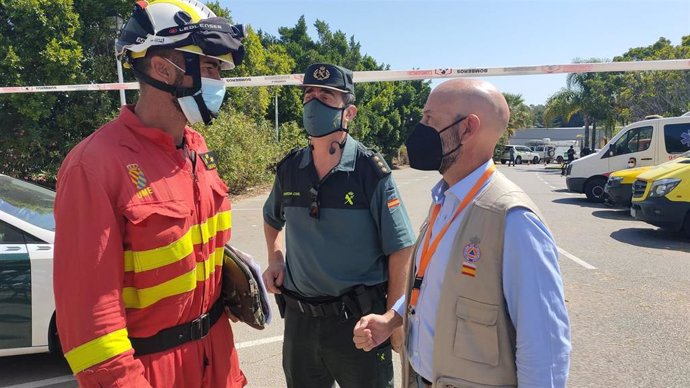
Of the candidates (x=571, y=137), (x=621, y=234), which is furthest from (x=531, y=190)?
(x=571, y=137)

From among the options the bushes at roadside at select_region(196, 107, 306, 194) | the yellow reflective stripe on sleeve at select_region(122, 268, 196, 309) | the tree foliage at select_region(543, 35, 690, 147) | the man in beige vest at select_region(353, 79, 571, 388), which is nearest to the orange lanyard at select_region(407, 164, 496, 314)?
the man in beige vest at select_region(353, 79, 571, 388)

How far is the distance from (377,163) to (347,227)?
1.25ft

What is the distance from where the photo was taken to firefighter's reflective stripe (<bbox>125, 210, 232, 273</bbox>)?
5.04 feet

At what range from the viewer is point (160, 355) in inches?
65.1

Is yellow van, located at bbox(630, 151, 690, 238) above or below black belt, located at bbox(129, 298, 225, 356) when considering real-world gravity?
below

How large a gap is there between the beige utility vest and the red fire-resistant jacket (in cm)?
90

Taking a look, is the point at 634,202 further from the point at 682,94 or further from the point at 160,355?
the point at 682,94

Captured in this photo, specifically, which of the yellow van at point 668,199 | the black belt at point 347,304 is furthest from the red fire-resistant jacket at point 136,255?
the yellow van at point 668,199

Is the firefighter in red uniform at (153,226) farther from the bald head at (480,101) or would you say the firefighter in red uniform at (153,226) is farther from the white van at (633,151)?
the white van at (633,151)

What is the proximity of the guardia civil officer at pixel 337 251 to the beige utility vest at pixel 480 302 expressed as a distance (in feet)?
2.80

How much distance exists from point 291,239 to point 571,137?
3362 inches

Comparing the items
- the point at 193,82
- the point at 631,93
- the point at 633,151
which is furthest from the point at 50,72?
the point at 631,93

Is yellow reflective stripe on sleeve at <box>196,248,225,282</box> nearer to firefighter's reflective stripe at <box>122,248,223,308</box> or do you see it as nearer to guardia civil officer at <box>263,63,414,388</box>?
firefighter's reflective stripe at <box>122,248,223,308</box>

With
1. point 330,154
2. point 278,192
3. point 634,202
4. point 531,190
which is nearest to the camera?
point 330,154
